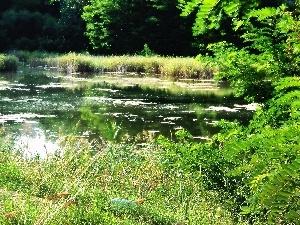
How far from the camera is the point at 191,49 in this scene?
39.1 metres

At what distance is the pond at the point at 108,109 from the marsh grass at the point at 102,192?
1.33m

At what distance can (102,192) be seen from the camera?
5109mm

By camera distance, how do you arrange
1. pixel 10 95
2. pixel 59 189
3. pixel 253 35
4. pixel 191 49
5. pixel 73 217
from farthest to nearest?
pixel 191 49
pixel 10 95
pixel 59 189
pixel 253 35
pixel 73 217

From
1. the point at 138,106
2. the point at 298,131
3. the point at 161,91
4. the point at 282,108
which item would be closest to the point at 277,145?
the point at 298,131

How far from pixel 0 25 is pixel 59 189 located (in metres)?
39.0

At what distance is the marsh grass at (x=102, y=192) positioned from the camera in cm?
414

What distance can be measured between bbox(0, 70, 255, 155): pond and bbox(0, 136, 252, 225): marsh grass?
4.35 ft

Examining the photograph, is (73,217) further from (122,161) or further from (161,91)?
(161,91)

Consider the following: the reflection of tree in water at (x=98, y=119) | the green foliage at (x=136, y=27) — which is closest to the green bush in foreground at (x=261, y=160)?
the reflection of tree in water at (x=98, y=119)

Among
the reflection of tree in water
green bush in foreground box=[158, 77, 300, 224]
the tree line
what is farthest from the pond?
the tree line

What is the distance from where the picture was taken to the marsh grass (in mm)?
4137

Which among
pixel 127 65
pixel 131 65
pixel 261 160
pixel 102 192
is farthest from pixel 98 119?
pixel 127 65

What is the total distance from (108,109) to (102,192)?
9.32m

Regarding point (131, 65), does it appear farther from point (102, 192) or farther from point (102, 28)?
point (102, 192)
